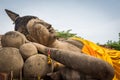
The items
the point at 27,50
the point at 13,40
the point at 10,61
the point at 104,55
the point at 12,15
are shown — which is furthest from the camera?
the point at 12,15

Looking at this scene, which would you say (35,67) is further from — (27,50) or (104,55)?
(104,55)

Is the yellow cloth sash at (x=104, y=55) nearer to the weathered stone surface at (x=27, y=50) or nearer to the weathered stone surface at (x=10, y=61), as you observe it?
the weathered stone surface at (x=27, y=50)

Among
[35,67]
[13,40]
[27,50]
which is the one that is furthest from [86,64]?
[13,40]

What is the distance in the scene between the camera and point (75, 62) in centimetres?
493

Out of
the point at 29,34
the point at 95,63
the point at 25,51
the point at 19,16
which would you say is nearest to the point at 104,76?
the point at 95,63

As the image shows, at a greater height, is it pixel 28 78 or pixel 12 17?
pixel 12 17

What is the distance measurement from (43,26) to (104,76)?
153 cm

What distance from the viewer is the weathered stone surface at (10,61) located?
4.77 metres

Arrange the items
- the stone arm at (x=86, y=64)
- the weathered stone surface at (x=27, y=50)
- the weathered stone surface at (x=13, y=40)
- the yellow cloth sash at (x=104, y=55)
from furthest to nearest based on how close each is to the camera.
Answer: the yellow cloth sash at (x=104, y=55), the weathered stone surface at (x=13, y=40), the weathered stone surface at (x=27, y=50), the stone arm at (x=86, y=64)

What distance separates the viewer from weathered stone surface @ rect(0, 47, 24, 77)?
15.6ft

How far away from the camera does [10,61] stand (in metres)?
4.78

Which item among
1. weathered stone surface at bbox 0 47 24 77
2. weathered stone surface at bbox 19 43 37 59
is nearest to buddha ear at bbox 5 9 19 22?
weathered stone surface at bbox 19 43 37 59

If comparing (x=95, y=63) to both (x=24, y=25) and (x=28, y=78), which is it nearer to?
(x=28, y=78)

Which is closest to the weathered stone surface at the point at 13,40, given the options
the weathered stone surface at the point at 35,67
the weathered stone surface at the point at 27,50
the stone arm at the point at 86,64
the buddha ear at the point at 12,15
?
the weathered stone surface at the point at 27,50
